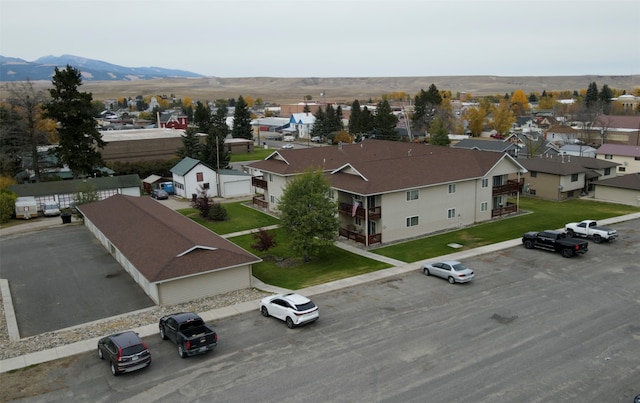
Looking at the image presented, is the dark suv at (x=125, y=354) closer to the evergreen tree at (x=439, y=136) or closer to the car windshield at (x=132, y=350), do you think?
the car windshield at (x=132, y=350)

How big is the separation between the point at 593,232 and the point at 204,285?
31.0 m

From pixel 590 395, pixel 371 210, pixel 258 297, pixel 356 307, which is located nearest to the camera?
pixel 590 395

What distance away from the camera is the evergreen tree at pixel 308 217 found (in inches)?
1501

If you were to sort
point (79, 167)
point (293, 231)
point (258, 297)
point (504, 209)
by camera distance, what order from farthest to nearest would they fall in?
point (79, 167), point (504, 209), point (293, 231), point (258, 297)

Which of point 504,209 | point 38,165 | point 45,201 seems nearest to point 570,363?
point 504,209

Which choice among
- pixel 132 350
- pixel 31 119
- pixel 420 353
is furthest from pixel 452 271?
pixel 31 119

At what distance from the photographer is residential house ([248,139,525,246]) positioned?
43.8 meters

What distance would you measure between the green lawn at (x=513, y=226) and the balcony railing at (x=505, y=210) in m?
0.92

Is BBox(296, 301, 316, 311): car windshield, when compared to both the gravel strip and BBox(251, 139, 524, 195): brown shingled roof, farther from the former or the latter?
BBox(251, 139, 524, 195): brown shingled roof

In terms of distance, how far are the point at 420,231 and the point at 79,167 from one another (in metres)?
44.3

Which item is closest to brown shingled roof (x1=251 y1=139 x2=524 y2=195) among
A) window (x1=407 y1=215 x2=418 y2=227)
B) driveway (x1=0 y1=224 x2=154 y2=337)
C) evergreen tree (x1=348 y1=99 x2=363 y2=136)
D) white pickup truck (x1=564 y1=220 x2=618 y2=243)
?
window (x1=407 y1=215 x2=418 y2=227)

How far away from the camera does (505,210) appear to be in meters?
52.9

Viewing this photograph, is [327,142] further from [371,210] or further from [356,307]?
[356,307]

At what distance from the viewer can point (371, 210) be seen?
43406mm
